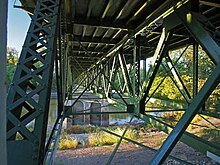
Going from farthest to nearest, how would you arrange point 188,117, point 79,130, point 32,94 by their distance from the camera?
1. point 79,130
2. point 188,117
3. point 32,94

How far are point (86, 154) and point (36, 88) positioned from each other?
7.00 meters

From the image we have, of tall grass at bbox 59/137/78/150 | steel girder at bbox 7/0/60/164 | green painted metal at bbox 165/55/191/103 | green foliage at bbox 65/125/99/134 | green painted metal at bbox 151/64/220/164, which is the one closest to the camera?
steel girder at bbox 7/0/60/164

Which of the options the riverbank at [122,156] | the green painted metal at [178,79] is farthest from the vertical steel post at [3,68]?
the riverbank at [122,156]

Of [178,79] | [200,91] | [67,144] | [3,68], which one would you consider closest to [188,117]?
[200,91]

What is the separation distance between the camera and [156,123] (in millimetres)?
4207

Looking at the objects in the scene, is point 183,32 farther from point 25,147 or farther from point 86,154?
point 86,154

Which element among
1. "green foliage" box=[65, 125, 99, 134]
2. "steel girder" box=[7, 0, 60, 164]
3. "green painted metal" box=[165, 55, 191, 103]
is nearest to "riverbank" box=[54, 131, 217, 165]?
"green painted metal" box=[165, 55, 191, 103]

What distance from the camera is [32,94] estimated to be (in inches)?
67.8

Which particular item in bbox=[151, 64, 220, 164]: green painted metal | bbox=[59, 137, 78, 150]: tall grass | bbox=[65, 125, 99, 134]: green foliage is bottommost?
bbox=[65, 125, 99, 134]: green foliage

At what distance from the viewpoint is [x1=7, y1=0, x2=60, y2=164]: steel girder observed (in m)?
1.41

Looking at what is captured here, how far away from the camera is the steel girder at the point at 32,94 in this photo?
1.41 metres

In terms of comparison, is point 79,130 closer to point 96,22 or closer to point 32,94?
point 96,22

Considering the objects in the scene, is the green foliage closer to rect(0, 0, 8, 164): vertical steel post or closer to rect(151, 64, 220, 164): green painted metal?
rect(151, 64, 220, 164): green painted metal

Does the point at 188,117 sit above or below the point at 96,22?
below
